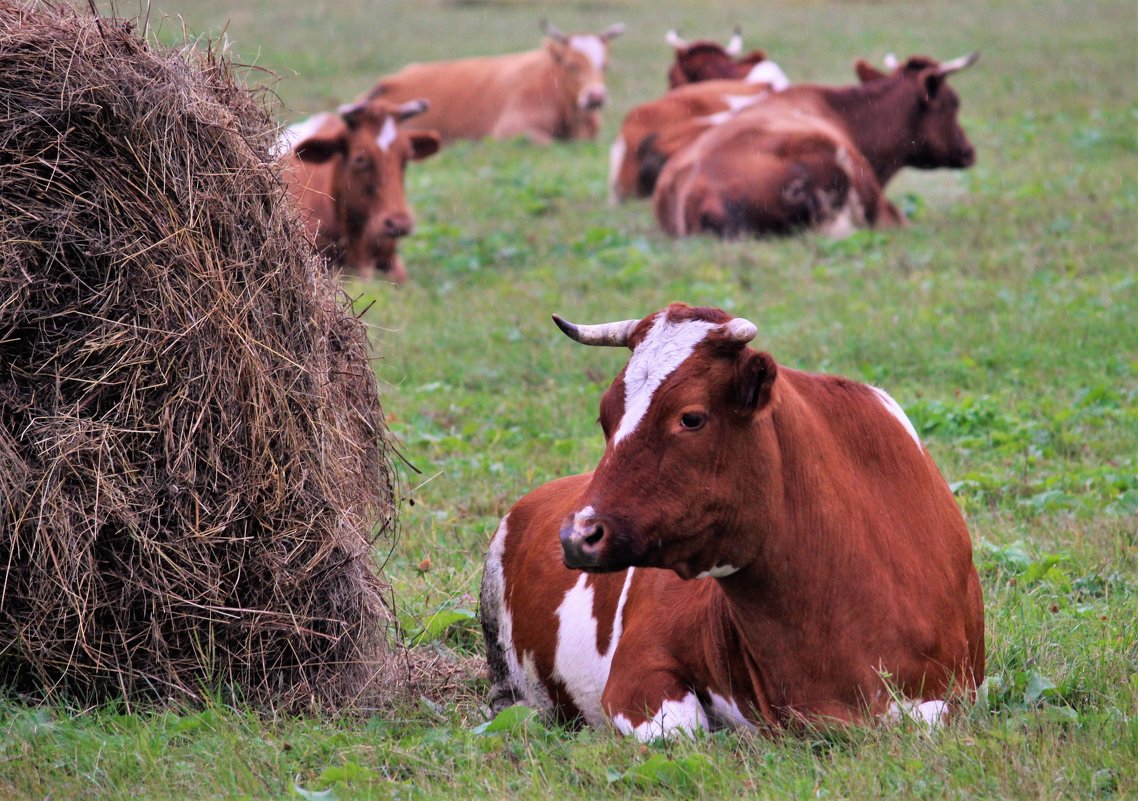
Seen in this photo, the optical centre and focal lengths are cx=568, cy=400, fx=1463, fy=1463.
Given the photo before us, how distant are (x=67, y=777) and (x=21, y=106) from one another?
7.55ft

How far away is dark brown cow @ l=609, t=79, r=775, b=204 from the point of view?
18.3 meters

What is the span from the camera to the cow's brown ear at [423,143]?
51.8 feet

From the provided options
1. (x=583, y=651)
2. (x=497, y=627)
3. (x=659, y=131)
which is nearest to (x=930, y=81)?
(x=659, y=131)

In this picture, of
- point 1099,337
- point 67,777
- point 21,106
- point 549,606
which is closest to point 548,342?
point 1099,337

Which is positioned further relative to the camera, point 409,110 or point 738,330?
point 409,110

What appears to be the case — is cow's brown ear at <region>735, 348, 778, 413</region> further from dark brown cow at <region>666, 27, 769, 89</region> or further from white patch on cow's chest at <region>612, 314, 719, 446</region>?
dark brown cow at <region>666, 27, 769, 89</region>

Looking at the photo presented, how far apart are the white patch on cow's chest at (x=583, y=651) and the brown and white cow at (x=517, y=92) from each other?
61.9ft

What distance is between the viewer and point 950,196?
54.9ft

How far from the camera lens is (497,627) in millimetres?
5992

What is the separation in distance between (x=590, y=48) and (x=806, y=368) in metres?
16.7

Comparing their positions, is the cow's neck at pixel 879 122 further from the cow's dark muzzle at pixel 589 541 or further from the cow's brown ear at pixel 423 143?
the cow's dark muzzle at pixel 589 541

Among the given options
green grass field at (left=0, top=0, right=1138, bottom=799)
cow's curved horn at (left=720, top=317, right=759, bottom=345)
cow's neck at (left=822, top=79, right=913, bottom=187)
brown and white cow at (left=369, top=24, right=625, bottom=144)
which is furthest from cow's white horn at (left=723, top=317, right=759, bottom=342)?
brown and white cow at (left=369, top=24, right=625, bottom=144)

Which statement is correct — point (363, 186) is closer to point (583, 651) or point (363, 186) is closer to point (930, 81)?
point (930, 81)

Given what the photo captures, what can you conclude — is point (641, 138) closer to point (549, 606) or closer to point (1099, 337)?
point (1099, 337)
